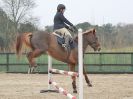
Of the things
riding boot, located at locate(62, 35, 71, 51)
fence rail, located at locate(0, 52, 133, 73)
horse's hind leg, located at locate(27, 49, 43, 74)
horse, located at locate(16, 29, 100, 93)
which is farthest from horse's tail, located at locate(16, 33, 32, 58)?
fence rail, located at locate(0, 52, 133, 73)

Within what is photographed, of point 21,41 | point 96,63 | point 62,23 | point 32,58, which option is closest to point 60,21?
point 62,23

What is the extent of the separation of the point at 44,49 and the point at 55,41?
51 centimetres

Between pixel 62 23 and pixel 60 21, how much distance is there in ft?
0.29

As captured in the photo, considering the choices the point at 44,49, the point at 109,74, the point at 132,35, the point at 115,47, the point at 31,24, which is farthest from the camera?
the point at 31,24

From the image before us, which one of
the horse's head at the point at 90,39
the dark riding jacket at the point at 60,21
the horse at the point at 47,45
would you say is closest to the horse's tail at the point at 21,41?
the horse at the point at 47,45

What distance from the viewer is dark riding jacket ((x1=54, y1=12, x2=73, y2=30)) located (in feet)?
34.4

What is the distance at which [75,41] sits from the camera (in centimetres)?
1113

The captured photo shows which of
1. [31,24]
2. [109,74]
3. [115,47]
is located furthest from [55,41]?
[31,24]

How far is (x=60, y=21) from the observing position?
1061 cm

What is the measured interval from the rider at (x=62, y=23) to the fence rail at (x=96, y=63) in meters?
9.35

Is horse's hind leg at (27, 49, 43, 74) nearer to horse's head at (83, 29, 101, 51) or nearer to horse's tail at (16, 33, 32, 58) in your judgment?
horse's tail at (16, 33, 32, 58)

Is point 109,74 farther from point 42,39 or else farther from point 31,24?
point 31,24

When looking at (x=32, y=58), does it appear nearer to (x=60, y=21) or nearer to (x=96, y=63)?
(x=60, y=21)

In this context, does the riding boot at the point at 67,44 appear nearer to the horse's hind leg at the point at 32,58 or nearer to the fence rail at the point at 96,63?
the horse's hind leg at the point at 32,58
